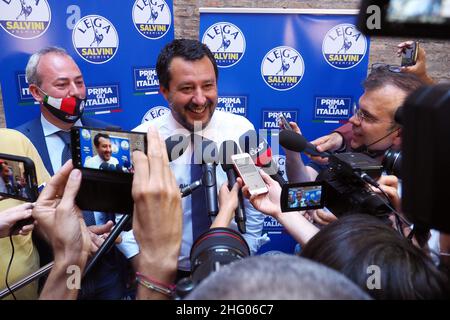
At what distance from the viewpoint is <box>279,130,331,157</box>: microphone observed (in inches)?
44.1

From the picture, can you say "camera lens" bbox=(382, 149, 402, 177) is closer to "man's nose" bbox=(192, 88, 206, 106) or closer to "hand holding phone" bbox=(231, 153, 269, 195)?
"hand holding phone" bbox=(231, 153, 269, 195)

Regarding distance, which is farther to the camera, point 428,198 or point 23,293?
point 23,293

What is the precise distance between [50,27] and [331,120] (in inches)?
72.7

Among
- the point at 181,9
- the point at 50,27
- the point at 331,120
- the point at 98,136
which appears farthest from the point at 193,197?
the point at 181,9

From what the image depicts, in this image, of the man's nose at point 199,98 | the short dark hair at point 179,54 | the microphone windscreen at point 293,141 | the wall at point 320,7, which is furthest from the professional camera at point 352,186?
the wall at point 320,7

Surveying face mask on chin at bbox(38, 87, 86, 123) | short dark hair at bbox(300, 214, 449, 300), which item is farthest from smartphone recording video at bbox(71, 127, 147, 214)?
face mask on chin at bbox(38, 87, 86, 123)

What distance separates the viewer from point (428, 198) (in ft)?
1.15

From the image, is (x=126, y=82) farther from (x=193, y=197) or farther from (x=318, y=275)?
(x=318, y=275)

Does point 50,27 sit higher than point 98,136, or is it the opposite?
point 50,27

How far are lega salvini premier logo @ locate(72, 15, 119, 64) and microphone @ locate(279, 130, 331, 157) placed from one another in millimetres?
1524

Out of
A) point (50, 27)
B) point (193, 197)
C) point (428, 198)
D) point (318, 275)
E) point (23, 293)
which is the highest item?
point (50, 27)

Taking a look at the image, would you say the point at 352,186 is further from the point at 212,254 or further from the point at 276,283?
the point at 276,283

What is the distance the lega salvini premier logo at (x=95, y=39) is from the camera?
2.20m
